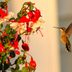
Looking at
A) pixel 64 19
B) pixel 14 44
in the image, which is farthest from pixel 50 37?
pixel 14 44

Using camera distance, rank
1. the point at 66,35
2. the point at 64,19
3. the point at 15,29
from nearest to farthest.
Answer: the point at 15,29 < the point at 66,35 < the point at 64,19

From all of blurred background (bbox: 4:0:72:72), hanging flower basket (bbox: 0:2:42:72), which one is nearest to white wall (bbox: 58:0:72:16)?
blurred background (bbox: 4:0:72:72)

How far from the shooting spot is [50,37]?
5.06 ft

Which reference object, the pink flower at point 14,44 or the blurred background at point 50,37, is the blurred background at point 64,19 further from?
the pink flower at point 14,44

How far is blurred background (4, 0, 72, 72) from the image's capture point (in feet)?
4.98

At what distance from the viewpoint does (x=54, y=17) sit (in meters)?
1.54

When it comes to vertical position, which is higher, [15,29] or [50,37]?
[15,29]

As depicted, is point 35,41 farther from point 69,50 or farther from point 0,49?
point 0,49

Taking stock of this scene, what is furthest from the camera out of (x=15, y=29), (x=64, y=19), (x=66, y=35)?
(x=64, y=19)

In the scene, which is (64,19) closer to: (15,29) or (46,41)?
(46,41)

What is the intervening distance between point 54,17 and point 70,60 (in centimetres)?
28

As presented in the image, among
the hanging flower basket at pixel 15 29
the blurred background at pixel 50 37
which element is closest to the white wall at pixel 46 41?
the blurred background at pixel 50 37

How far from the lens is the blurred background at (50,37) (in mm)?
1517

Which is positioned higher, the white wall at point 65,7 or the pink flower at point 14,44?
the white wall at point 65,7
